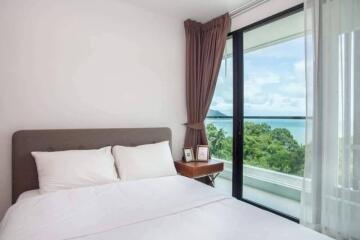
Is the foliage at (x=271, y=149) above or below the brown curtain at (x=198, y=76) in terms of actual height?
below

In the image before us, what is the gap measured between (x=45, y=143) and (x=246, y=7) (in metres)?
2.67

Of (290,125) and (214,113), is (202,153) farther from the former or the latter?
(290,125)

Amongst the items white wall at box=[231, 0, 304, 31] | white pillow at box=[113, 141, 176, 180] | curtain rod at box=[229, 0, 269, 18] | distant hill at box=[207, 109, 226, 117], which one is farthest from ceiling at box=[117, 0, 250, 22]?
white pillow at box=[113, 141, 176, 180]

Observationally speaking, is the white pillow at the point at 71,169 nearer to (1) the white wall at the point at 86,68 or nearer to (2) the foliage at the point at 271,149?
(1) the white wall at the point at 86,68

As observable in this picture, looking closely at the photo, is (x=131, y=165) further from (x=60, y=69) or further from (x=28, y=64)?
(x=28, y=64)

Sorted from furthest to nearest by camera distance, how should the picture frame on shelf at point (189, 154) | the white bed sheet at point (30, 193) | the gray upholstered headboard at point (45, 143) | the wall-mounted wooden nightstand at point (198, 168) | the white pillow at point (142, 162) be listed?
the picture frame on shelf at point (189, 154) < the wall-mounted wooden nightstand at point (198, 168) < the white pillow at point (142, 162) < the gray upholstered headboard at point (45, 143) < the white bed sheet at point (30, 193)

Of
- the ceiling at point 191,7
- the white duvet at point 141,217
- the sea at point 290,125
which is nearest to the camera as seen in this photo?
the white duvet at point 141,217

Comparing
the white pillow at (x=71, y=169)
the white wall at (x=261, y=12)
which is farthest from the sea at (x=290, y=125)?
A: the white pillow at (x=71, y=169)

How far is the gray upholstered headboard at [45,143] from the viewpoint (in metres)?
2.10

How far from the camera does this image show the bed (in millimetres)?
1285

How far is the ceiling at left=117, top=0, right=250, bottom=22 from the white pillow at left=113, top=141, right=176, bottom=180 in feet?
5.54

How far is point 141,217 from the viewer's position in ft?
4.89

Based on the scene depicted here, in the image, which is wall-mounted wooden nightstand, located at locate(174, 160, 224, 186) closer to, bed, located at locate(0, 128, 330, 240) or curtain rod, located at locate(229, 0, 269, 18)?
bed, located at locate(0, 128, 330, 240)

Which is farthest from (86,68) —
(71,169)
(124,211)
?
(124,211)
